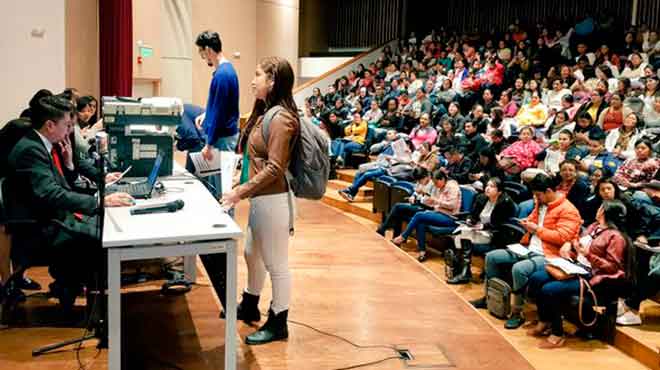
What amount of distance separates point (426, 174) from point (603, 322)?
231 centimetres

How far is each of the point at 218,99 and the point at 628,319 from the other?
9.38 ft

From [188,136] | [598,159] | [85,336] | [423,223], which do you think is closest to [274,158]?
[85,336]

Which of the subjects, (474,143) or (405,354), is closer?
(405,354)

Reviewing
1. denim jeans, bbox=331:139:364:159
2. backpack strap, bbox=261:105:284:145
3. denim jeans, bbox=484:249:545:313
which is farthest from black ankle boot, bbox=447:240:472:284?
denim jeans, bbox=331:139:364:159

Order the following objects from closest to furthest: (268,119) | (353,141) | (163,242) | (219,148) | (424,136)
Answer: (163,242) < (268,119) < (219,148) < (424,136) < (353,141)

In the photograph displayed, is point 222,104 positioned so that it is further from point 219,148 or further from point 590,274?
point 590,274

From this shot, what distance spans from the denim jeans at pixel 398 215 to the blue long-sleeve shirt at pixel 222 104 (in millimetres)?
2851

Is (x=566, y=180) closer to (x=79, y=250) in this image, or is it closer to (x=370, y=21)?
(x=79, y=250)

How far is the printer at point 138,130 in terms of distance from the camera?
3498mm

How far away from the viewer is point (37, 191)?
3.13 metres

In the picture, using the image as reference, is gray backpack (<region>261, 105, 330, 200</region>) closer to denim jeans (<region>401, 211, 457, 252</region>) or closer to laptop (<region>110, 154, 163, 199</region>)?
laptop (<region>110, 154, 163, 199</region>)

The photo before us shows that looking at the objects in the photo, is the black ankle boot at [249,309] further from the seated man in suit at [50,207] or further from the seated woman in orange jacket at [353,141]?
the seated woman in orange jacket at [353,141]

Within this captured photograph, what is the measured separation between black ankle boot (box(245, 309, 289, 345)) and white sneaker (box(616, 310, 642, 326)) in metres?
2.32

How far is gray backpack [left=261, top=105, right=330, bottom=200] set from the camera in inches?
120
